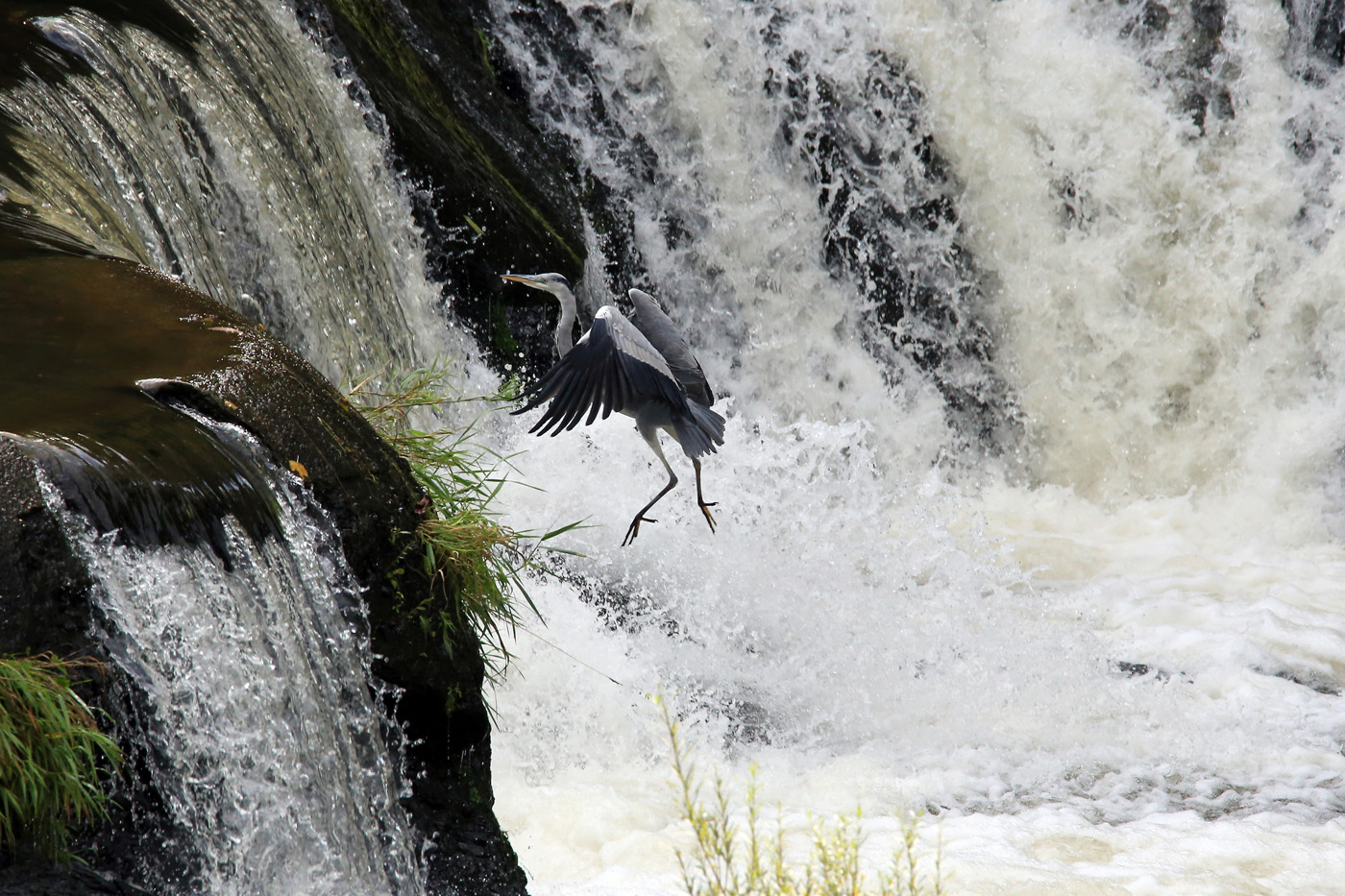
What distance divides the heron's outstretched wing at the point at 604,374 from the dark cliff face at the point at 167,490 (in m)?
0.60

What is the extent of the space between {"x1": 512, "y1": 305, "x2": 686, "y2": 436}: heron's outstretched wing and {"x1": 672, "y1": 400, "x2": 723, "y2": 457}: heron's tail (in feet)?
0.90

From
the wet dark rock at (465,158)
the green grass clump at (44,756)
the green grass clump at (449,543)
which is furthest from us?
the wet dark rock at (465,158)

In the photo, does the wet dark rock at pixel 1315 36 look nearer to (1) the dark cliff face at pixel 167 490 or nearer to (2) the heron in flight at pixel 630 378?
(2) the heron in flight at pixel 630 378

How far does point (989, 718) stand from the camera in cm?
497

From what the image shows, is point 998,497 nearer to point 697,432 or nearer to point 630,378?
point 697,432

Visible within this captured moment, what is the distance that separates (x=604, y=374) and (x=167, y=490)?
5.01ft

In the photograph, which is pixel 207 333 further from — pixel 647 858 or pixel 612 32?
pixel 612 32

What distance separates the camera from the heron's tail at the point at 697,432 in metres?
4.21

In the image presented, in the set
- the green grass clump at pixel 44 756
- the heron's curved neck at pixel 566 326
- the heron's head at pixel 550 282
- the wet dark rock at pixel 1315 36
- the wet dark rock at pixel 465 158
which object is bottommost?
the green grass clump at pixel 44 756

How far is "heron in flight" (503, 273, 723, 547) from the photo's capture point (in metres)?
3.60

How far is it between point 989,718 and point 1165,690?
37.7 inches

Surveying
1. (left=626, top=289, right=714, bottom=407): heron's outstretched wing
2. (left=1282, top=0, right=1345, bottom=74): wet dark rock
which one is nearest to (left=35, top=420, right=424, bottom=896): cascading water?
(left=626, top=289, right=714, bottom=407): heron's outstretched wing

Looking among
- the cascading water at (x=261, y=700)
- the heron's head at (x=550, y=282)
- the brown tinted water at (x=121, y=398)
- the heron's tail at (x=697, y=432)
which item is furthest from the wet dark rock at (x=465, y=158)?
the cascading water at (x=261, y=700)

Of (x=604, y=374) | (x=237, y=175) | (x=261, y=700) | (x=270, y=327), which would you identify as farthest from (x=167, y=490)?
(x=237, y=175)
